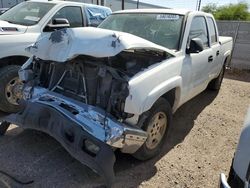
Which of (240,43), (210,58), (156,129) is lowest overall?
(240,43)

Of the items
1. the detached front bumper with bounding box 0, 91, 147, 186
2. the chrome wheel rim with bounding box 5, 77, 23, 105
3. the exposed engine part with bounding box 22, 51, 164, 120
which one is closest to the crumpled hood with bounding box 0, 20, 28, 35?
the chrome wheel rim with bounding box 5, 77, 23, 105

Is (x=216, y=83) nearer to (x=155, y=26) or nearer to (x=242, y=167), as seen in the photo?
(x=155, y=26)

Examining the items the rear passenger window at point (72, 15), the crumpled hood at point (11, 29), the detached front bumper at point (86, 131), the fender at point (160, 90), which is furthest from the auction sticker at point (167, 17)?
the crumpled hood at point (11, 29)

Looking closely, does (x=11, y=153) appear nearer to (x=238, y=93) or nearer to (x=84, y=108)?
(x=84, y=108)

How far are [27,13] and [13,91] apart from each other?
5.81ft

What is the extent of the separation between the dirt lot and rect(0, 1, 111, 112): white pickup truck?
0.83 meters

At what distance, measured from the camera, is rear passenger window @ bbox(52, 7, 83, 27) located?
6035 millimetres

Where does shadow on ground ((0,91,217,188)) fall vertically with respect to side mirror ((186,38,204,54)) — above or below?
below

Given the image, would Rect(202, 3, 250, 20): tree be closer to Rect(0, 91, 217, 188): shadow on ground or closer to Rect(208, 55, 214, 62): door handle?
Rect(208, 55, 214, 62): door handle

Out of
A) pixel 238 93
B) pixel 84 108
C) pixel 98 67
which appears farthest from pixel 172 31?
pixel 238 93

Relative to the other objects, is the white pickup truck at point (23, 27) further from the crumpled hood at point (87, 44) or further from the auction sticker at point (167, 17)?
the auction sticker at point (167, 17)

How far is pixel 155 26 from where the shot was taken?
14.7 feet

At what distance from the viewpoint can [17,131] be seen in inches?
174

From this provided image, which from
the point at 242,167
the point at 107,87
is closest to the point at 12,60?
the point at 107,87
